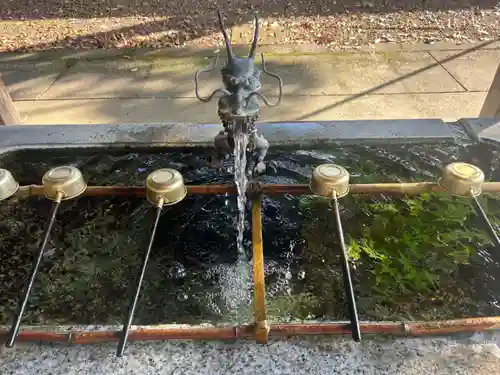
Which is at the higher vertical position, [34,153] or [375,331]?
[375,331]

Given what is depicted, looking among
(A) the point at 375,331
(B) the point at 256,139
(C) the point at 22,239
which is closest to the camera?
(A) the point at 375,331

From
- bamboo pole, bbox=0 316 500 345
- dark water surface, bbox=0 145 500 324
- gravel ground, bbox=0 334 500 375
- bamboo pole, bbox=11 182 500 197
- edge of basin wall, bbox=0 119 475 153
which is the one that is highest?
bamboo pole, bbox=11 182 500 197

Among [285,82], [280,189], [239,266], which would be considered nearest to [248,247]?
[239,266]

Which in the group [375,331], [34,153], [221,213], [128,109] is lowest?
[128,109]

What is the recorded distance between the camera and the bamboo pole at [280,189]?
1966mm

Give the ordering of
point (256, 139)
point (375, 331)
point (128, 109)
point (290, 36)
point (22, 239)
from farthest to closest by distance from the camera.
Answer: point (290, 36) < point (128, 109) < point (22, 239) < point (256, 139) < point (375, 331)

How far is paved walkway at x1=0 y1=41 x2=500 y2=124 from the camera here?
193 inches

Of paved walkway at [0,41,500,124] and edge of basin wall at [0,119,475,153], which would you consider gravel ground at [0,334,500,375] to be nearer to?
edge of basin wall at [0,119,475,153]

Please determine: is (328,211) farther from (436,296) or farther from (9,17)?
(9,17)

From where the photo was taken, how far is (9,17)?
7.25 meters

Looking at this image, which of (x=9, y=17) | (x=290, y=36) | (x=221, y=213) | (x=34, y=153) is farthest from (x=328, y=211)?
(x=9, y=17)

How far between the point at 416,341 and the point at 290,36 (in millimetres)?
5551

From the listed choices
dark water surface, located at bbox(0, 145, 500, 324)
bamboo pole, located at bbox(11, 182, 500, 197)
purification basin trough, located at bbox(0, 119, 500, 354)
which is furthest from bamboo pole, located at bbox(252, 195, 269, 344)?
dark water surface, located at bbox(0, 145, 500, 324)

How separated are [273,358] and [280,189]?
75cm
